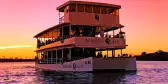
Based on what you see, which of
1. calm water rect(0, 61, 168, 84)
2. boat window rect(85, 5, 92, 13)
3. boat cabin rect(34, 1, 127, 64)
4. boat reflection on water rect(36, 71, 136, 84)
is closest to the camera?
boat reflection on water rect(36, 71, 136, 84)

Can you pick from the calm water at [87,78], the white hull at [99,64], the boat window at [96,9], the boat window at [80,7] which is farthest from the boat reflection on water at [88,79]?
the boat window at [96,9]

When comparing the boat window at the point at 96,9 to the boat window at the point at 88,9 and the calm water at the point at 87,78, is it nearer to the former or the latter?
the boat window at the point at 88,9

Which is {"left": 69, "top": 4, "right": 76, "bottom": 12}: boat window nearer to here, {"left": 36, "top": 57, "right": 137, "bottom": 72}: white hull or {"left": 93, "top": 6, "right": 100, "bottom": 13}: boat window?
{"left": 93, "top": 6, "right": 100, "bottom": 13}: boat window

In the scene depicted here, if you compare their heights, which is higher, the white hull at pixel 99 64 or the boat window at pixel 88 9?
the boat window at pixel 88 9

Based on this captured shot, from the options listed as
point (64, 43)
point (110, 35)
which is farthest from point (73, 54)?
point (110, 35)

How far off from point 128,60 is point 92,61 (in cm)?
449

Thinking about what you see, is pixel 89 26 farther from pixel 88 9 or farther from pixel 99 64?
pixel 99 64

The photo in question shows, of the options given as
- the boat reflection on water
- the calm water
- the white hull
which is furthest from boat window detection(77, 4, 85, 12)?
the calm water

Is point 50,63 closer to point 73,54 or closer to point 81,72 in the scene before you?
point 73,54

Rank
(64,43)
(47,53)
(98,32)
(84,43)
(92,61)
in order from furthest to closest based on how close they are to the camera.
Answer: (47,53) < (98,32) < (64,43) < (84,43) < (92,61)

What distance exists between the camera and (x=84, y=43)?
33.4m

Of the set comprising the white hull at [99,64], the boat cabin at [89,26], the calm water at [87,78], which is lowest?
the calm water at [87,78]

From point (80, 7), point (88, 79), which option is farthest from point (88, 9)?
point (88, 79)

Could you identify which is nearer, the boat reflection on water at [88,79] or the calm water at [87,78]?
the boat reflection on water at [88,79]
